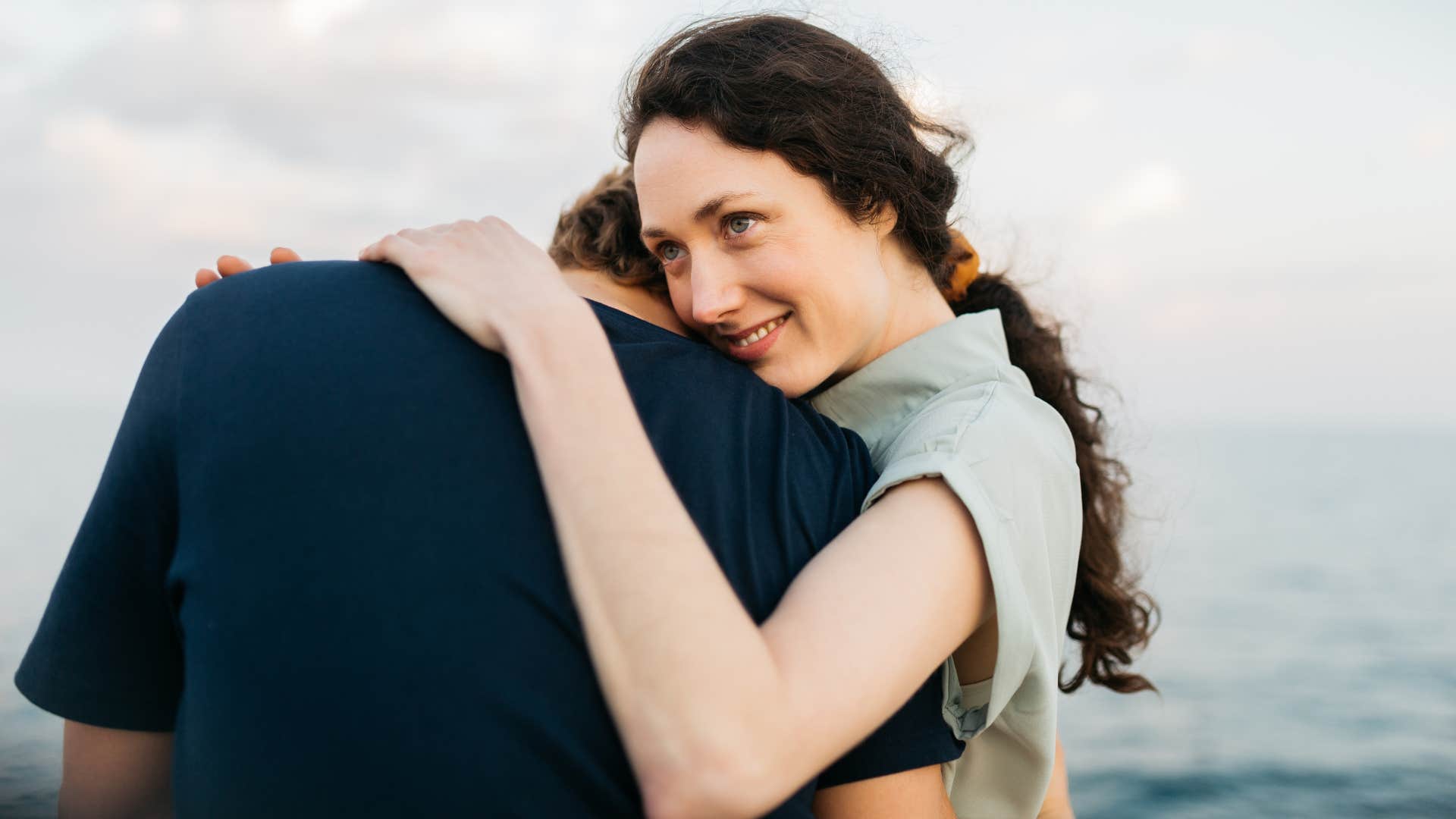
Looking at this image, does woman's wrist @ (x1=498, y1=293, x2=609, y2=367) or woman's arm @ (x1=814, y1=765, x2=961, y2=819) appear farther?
woman's arm @ (x1=814, y1=765, x2=961, y2=819)

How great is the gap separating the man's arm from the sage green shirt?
107cm

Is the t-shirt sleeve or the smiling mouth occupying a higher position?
the smiling mouth

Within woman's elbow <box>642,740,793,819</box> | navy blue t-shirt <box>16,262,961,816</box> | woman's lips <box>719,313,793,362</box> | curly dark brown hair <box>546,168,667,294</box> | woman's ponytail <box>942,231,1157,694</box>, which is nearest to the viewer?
woman's elbow <box>642,740,793,819</box>

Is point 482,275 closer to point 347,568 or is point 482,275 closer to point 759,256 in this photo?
point 347,568

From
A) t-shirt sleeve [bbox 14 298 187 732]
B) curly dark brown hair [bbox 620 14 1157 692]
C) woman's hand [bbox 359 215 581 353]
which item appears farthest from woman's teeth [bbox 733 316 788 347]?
t-shirt sleeve [bbox 14 298 187 732]

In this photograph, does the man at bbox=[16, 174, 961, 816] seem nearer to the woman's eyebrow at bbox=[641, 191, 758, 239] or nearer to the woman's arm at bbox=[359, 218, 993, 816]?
the woman's arm at bbox=[359, 218, 993, 816]

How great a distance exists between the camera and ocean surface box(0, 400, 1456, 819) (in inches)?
263

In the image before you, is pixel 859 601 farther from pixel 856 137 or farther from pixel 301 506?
pixel 856 137

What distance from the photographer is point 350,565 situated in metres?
1.10

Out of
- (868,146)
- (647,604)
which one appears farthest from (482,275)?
(868,146)

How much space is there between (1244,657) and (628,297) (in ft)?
33.4

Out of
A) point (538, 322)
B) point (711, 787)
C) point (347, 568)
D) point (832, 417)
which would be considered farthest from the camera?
point (832, 417)

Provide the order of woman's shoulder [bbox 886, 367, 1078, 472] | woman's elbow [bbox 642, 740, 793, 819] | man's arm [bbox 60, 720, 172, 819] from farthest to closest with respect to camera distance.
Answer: woman's shoulder [bbox 886, 367, 1078, 472] → man's arm [bbox 60, 720, 172, 819] → woman's elbow [bbox 642, 740, 793, 819]

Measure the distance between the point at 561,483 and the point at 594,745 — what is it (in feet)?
0.98
